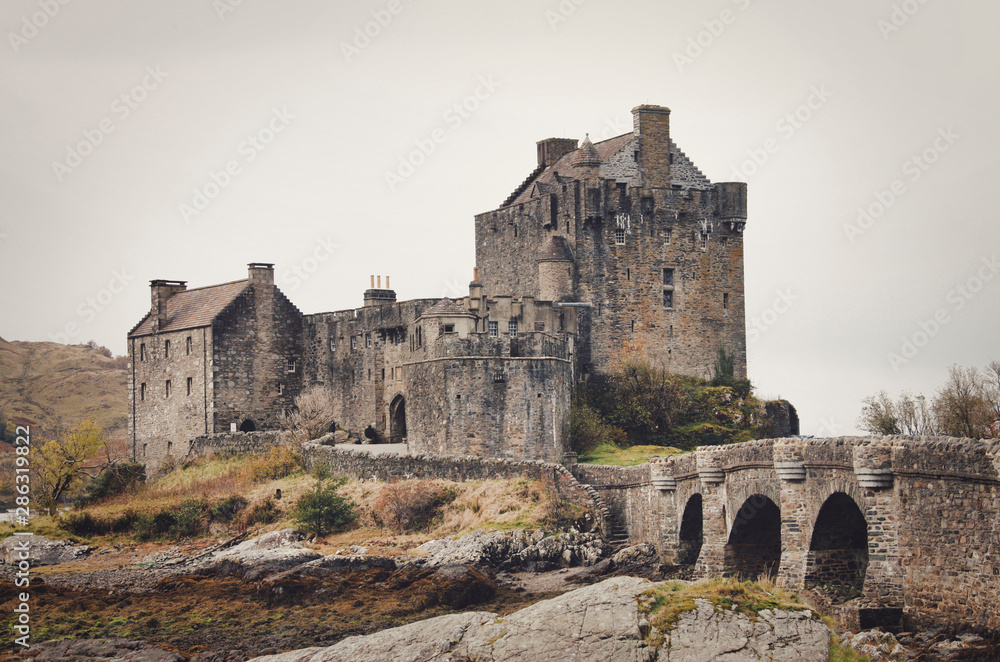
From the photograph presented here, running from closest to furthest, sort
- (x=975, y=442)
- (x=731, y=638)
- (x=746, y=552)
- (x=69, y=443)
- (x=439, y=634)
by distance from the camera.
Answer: (x=975, y=442), (x=731, y=638), (x=439, y=634), (x=746, y=552), (x=69, y=443)

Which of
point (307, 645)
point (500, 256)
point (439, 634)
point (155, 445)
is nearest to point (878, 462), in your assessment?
point (439, 634)

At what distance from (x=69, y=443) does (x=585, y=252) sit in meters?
23.4

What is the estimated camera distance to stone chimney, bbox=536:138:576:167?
64.2m

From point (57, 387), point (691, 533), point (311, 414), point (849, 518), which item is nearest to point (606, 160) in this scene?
point (311, 414)

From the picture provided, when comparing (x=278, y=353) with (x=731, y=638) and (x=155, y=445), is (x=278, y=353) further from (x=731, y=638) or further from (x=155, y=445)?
(x=731, y=638)

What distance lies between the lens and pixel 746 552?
117 ft

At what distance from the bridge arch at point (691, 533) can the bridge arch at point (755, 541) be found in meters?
2.58

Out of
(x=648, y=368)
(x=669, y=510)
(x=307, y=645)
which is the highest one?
(x=648, y=368)

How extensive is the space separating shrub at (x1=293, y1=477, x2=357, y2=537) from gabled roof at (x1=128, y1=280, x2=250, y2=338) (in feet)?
49.3

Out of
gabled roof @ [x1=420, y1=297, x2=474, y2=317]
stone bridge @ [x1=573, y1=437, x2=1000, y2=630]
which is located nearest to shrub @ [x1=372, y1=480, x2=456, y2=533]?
stone bridge @ [x1=573, y1=437, x2=1000, y2=630]

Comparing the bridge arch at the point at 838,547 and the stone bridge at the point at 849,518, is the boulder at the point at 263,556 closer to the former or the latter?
the stone bridge at the point at 849,518

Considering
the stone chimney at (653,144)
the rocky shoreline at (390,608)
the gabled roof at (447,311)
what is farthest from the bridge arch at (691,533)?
the stone chimney at (653,144)

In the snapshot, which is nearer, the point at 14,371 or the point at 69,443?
the point at 69,443

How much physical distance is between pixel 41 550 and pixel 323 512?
34.6 ft
